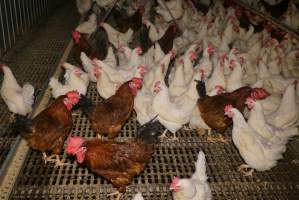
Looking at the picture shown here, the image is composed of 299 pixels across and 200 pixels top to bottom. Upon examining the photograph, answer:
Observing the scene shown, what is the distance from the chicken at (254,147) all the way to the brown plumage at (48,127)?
2.20 metres

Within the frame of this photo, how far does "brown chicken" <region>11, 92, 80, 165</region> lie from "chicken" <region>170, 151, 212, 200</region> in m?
1.56

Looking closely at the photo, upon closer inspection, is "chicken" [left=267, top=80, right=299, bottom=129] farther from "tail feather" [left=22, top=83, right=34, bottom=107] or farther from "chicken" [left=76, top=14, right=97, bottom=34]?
"chicken" [left=76, top=14, right=97, bottom=34]

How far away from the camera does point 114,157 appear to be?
3.35 metres

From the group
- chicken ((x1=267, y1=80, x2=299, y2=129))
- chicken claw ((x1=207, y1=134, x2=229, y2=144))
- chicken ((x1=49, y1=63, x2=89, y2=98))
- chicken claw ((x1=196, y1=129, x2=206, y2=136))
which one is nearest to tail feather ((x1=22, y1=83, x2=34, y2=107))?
chicken ((x1=49, y1=63, x2=89, y2=98))

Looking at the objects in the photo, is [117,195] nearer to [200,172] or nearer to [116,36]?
[200,172]


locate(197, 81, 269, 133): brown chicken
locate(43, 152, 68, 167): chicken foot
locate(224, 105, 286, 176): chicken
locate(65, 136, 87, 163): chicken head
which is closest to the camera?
locate(65, 136, 87, 163): chicken head

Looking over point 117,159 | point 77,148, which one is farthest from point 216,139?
point 77,148

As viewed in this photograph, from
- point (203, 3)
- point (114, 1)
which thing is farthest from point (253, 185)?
point (203, 3)

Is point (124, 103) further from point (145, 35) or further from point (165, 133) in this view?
point (145, 35)

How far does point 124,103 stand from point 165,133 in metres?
0.83

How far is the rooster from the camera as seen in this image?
4.22 meters

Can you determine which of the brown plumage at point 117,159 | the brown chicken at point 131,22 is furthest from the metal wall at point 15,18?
the brown plumage at point 117,159

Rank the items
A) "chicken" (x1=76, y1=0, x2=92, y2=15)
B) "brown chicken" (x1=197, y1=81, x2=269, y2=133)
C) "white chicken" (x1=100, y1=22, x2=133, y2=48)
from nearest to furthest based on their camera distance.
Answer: "brown chicken" (x1=197, y1=81, x2=269, y2=133)
"white chicken" (x1=100, y1=22, x2=133, y2=48)
"chicken" (x1=76, y1=0, x2=92, y2=15)

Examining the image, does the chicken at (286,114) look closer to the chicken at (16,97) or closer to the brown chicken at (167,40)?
the brown chicken at (167,40)
